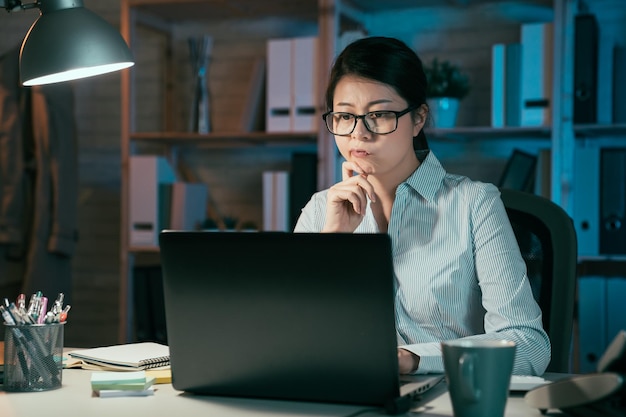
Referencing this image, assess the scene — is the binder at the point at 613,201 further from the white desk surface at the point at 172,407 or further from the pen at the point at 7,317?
the pen at the point at 7,317

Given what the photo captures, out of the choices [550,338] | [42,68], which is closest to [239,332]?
[42,68]

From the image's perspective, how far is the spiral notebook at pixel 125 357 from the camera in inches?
58.2

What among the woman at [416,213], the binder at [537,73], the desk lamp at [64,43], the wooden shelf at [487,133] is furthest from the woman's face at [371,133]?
the binder at [537,73]

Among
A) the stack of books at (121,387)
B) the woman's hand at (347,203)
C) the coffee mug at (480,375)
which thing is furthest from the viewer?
the woman's hand at (347,203)

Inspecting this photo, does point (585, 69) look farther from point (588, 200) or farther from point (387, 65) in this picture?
point (387, 65)

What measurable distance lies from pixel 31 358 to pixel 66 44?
1.76ft

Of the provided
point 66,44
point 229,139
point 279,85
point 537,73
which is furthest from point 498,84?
point 66,44

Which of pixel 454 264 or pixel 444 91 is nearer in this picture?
pixel 454 264

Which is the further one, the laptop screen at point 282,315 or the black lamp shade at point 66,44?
the black lamp shade at point 66,44

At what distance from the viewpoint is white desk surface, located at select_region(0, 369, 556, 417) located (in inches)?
45.6

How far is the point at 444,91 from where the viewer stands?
3.18m

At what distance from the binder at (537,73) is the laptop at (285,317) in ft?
6.46

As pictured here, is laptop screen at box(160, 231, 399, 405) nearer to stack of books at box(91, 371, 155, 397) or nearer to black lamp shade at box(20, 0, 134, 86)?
stack of books at box(91, 371, 155, 397)

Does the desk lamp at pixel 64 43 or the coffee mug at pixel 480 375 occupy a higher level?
the desk lamp at pixel 64 43
